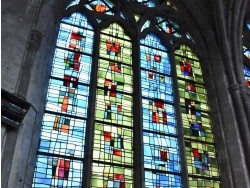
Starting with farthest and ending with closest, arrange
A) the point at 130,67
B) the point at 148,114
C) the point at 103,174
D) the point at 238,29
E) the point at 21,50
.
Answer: the point at 238,29 → the point at 130,67 → the point at 148,114 → the point at 103,174 → the point at 21,50

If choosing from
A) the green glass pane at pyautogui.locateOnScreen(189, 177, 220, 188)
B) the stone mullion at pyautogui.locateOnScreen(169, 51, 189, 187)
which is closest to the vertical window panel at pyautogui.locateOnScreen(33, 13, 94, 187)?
the stone mullion at pyautogui.locateOnScreen(169, 51, 189, 187)

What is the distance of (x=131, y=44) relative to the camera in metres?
8.92

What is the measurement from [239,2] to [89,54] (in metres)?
3.94

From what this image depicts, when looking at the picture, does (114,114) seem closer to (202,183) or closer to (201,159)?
(201,159)

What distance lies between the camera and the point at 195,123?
8.25 m

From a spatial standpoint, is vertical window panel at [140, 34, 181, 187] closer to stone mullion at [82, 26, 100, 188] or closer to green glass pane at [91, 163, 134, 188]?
green glass pane at [91, 163, 134, 188]

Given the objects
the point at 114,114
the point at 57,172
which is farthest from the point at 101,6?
the point at 57,172

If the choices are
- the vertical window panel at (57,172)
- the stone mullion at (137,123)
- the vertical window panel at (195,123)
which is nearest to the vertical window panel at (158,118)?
the stone mullion at (137,123)

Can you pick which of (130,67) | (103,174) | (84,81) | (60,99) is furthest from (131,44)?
(103,174)

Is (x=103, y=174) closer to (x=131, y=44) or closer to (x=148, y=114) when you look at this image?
(x=148, y=114)

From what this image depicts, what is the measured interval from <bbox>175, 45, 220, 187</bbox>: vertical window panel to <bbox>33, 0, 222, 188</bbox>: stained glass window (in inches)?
0.9

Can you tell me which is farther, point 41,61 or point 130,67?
point 130,67

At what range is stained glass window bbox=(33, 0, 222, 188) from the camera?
6.73 metres

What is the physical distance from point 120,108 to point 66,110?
104cm
